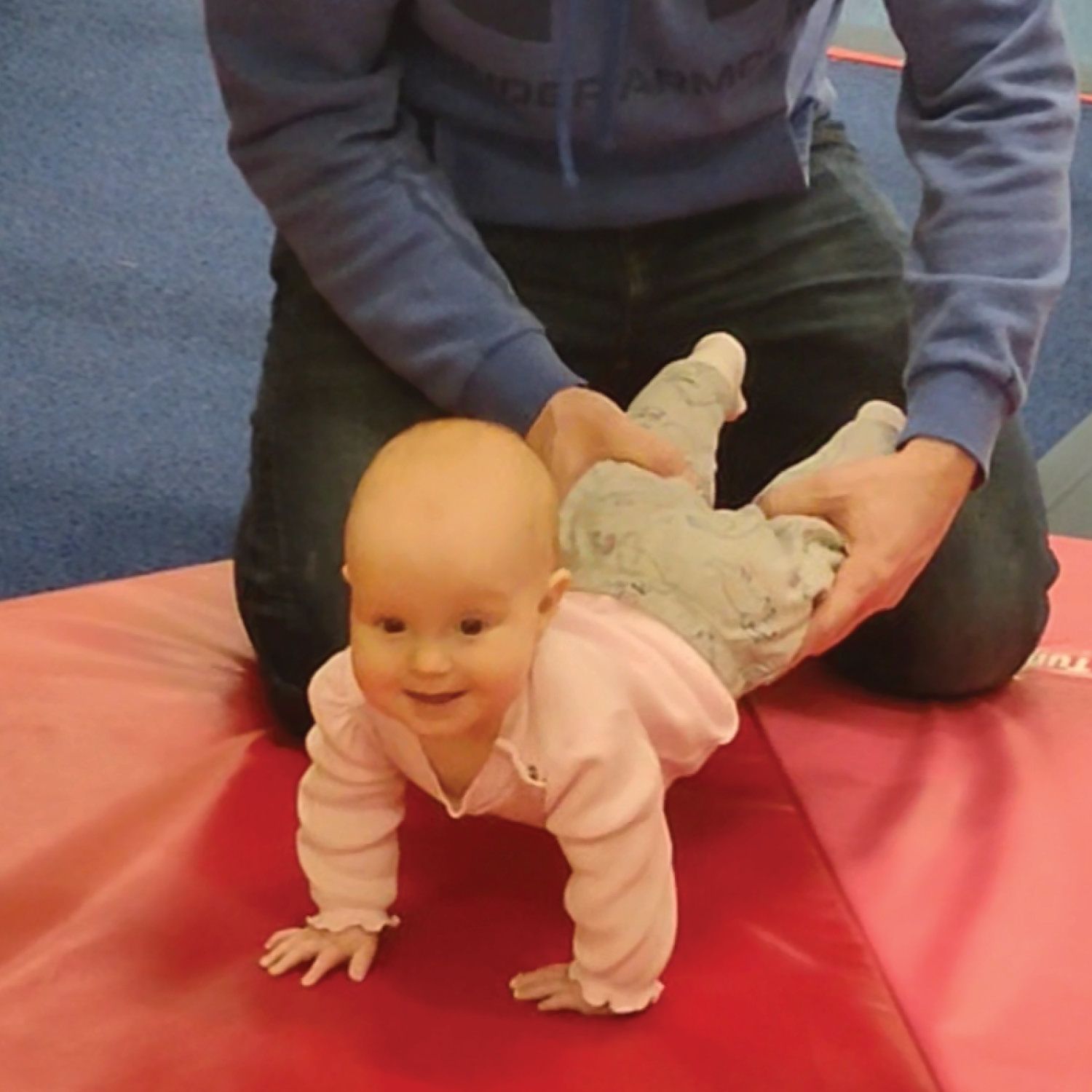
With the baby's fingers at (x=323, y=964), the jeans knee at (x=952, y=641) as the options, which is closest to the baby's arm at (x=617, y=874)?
the baby's fingers at (x=323, y=964)

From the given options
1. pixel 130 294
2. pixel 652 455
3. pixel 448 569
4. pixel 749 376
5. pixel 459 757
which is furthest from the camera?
pixel 130 294

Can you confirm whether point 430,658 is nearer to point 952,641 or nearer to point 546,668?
point 546,668

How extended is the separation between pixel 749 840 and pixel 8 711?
415mm

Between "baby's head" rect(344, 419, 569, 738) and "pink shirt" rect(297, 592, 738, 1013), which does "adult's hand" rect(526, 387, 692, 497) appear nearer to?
"pink shirt" rect(297, 592, 738, 1013)

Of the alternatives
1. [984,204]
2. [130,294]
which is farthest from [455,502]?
[130,294]

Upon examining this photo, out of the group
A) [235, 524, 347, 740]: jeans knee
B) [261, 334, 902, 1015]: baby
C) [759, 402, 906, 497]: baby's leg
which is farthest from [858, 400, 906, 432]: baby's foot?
[235, 524, 347, 740]: jeans knee

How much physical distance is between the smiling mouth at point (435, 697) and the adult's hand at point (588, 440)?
0.24 meters

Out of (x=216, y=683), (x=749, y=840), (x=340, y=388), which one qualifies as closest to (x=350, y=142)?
(x=340, y=388)

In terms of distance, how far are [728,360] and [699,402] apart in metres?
0.05

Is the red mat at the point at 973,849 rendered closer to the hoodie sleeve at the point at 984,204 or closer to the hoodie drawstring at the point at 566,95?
the hoodie sleeve at the point at 984,204

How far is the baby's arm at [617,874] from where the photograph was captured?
0.76 metres

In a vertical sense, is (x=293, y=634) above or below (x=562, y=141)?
below

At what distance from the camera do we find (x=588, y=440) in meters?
0.94

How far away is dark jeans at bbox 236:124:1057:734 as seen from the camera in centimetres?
104
